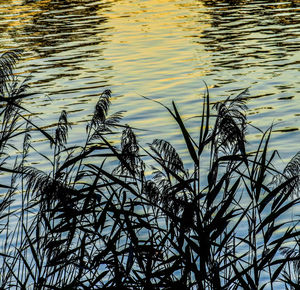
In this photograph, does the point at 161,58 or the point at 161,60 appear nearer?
the point at 161,60

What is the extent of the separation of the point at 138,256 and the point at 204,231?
1.34 feet

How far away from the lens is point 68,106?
44.0ft

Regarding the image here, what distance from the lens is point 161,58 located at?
17750 millimetres

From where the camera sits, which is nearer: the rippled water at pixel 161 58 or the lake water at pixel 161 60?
the lake water at pixel 161 60

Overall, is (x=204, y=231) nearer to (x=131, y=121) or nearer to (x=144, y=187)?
(x=144, y=187)

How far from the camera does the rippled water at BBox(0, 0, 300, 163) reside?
12719mm

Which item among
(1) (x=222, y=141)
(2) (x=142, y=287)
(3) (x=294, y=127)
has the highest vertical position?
(1) (x=222, y=141)

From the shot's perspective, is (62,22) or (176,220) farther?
(62,22)

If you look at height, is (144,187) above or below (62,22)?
above

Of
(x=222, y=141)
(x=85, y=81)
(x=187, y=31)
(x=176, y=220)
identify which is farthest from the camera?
(x=187, y=31)

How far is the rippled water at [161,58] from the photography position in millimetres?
12719

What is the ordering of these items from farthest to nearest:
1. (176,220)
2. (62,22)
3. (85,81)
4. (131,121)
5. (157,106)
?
(62,22) → (85,81) → (157,106) → (131,121) → (176,220)

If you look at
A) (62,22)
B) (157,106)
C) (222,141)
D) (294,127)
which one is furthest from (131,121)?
(62,22)

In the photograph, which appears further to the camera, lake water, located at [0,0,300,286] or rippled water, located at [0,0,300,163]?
rippled water, located at [0,0,300,163]
